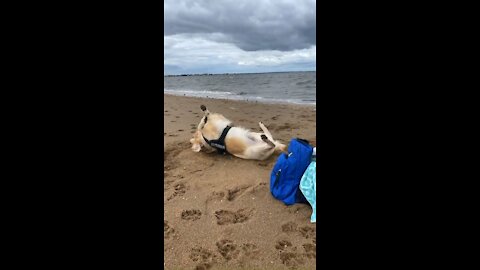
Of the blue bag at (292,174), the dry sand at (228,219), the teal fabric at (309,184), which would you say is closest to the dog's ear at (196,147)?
the dry sand at (228,219)

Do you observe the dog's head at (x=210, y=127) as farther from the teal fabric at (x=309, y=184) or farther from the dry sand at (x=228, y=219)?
the teal fabric at (x=309, y=184)

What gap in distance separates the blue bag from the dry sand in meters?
0.08

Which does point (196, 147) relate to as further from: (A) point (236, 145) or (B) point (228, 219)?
(B) point (228, 219)

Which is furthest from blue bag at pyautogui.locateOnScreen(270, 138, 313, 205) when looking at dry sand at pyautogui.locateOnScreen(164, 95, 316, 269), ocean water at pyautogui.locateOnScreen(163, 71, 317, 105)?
ocean water at pyautogui.locateOnScreen(163, 71, 317, 105)

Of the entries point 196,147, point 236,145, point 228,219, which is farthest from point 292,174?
point 196,147

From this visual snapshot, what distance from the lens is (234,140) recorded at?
402 centimetres

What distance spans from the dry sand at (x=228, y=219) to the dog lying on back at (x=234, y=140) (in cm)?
11

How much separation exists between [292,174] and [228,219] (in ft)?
2.57

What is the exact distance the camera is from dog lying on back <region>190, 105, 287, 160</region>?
3971mm

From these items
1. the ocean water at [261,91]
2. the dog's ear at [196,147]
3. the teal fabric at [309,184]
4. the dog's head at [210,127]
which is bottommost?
the teal fabric at [309,184]

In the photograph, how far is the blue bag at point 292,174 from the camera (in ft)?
9.55

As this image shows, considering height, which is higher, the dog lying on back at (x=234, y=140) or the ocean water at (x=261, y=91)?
the ocean water at (x=261, y=91)

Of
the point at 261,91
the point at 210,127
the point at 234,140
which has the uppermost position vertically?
the point at 261,91

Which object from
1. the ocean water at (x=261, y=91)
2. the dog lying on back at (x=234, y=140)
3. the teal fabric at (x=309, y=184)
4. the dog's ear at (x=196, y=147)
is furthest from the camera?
the ocean water at (x=261, y=91)
